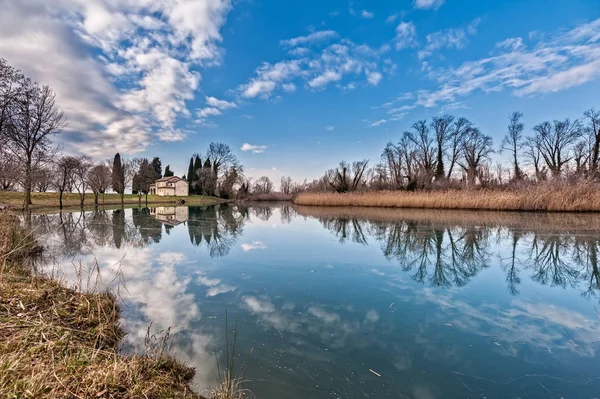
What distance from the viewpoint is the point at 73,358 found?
2.28 meters

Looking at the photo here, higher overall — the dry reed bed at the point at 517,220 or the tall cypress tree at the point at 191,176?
the tall cypress tree at the point at 191,176

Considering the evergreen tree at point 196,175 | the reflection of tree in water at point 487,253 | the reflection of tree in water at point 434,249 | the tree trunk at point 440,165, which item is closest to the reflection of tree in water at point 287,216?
the reflection of tree in water at point 434,249

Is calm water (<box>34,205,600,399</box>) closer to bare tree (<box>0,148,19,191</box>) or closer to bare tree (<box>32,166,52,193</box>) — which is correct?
bare tree (<box>0,148,19,191</box>)

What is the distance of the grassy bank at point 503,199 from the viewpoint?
613 inches

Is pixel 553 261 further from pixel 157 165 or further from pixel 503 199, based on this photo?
pixel 157 165

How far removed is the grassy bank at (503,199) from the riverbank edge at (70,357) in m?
20.6

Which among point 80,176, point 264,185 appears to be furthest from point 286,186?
point 80,176

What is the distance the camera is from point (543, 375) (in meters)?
2.45

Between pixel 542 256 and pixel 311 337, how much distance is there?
6805mm

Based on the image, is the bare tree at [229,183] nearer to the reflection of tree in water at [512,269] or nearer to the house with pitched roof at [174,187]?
the house with pitched roof at [174,187]

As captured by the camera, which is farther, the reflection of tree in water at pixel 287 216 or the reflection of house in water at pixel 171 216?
the reflection of tree in water at pixel 287 216

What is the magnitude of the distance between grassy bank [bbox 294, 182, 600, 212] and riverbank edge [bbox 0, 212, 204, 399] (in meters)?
20.6

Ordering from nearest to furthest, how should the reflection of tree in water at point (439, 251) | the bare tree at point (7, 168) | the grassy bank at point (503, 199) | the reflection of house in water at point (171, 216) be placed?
1. the reflection of tree in water at point (439, 251)
2. the bare tree at point (7, 168)
3. the grassy bank at point (503, 199)
4. the reflection of house in water at point (171, 216)

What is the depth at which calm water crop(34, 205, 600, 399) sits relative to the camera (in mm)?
2428
